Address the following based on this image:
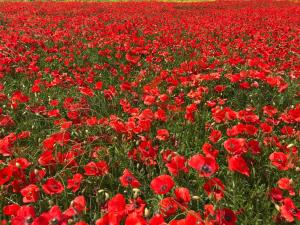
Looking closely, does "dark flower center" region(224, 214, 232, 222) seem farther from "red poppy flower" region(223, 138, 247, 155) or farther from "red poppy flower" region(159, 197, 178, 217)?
"red poppy flower" region(223, 138, 247, 155)

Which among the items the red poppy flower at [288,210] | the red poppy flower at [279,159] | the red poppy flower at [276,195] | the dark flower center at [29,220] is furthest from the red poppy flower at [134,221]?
the red poppy flower at [279,159]

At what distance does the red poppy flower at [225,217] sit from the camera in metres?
1.78

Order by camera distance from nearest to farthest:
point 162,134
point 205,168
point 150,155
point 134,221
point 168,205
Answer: point 134,221 < point 168,205 < point 205,168 < point 150,155 < point 162,134

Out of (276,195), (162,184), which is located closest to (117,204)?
(162,184)

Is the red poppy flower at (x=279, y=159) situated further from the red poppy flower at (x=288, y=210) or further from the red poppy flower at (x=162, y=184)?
the red poppy flower at (x=162, y=184)

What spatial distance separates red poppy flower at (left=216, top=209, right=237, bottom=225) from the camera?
178 centimetres

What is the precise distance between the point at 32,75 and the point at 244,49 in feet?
13.8

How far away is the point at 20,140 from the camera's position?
3.27m

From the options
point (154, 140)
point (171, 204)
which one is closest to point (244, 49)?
point (154, 140)

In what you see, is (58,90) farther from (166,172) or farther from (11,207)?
(11,207)

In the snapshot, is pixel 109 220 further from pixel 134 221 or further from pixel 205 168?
pixel 205 168

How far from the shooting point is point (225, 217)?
1.83m

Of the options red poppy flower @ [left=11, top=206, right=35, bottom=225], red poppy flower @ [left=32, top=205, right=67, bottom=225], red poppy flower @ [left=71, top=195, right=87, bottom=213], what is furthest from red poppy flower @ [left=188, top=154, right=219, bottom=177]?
red poppy flower @ [left=11, top=206, right=35, bottom=225]

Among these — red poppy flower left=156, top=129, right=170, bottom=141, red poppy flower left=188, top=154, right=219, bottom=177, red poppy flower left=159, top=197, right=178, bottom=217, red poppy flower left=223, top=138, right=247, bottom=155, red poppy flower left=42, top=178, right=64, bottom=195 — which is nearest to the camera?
red poppy flower left=159, top=197, right=178, bottom=217
